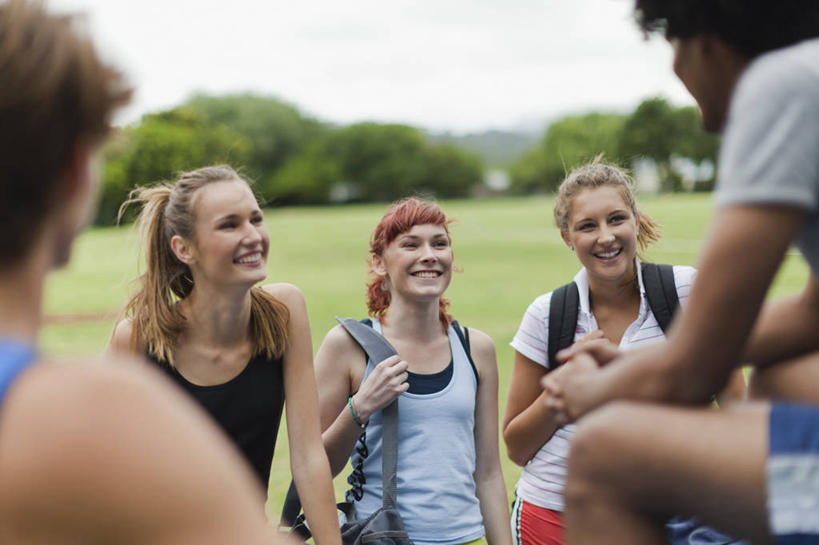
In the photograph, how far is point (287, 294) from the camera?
13.2 ft

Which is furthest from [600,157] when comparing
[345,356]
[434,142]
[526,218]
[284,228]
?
[434,142]

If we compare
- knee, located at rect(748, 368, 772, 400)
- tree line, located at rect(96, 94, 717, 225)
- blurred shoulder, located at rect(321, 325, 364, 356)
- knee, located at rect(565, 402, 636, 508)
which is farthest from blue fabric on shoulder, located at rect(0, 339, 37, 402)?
tree line, located at rect(96, 94, 717, 225)

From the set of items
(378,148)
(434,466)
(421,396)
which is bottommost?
(434,466)

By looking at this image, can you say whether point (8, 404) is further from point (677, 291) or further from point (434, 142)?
point (434, 142)

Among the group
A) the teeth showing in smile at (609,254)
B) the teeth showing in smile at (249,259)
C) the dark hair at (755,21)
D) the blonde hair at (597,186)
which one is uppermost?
the dark hair at (755,21)

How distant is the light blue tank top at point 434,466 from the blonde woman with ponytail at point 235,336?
359mm

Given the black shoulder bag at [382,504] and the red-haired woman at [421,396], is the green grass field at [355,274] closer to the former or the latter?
the red-haired woman at [421,396]

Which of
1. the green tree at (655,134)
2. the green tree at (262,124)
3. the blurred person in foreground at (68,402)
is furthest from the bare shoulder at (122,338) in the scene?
the green tree at (262,124)

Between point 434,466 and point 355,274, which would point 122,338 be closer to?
point 434,466

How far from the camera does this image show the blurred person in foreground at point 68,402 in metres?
1.22

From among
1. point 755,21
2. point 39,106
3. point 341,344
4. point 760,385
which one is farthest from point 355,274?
point 39,106

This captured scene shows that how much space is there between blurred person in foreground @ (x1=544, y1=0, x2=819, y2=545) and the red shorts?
2.11 m

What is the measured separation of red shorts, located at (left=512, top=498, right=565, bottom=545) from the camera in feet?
13.3

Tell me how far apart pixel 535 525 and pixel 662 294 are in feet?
4.35
